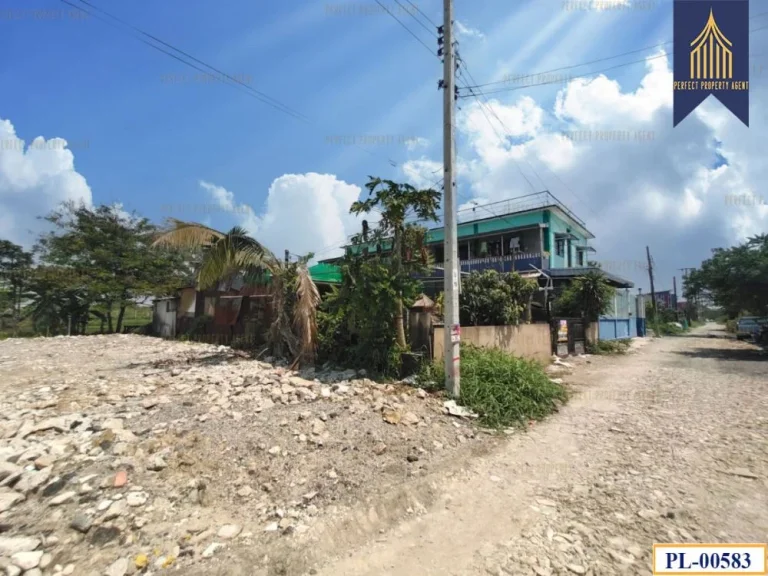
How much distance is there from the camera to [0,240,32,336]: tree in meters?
18.5

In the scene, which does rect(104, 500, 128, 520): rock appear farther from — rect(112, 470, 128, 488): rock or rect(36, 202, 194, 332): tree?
rect(36, 202, 194, 332): tree

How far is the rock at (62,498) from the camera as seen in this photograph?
3.12m

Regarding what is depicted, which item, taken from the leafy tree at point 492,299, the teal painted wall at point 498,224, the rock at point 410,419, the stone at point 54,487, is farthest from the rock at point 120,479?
the teal painted wall at point 498,224

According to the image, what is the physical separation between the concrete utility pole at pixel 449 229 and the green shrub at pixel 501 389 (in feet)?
1.33

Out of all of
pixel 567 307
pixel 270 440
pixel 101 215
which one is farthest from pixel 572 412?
pixel 101 215

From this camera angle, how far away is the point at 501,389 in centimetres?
651

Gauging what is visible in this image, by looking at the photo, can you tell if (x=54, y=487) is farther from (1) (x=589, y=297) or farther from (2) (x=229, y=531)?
(1) (x=589, y=297)

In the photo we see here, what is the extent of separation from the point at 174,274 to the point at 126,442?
19228 millimetres

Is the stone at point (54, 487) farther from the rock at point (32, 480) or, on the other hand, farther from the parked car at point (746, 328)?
the parked car at point (746, 328)

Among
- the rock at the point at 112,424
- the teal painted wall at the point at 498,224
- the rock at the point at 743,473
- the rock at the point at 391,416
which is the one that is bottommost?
the rock at the point at 743,473

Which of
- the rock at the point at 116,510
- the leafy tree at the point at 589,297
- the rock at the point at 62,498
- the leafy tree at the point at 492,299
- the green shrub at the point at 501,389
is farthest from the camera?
the leafy tree at the point at 589,297

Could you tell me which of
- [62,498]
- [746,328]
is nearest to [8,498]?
[62,498]

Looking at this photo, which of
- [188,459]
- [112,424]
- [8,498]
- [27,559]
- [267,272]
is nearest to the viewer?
[27,559]

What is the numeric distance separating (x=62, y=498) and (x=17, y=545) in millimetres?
493
